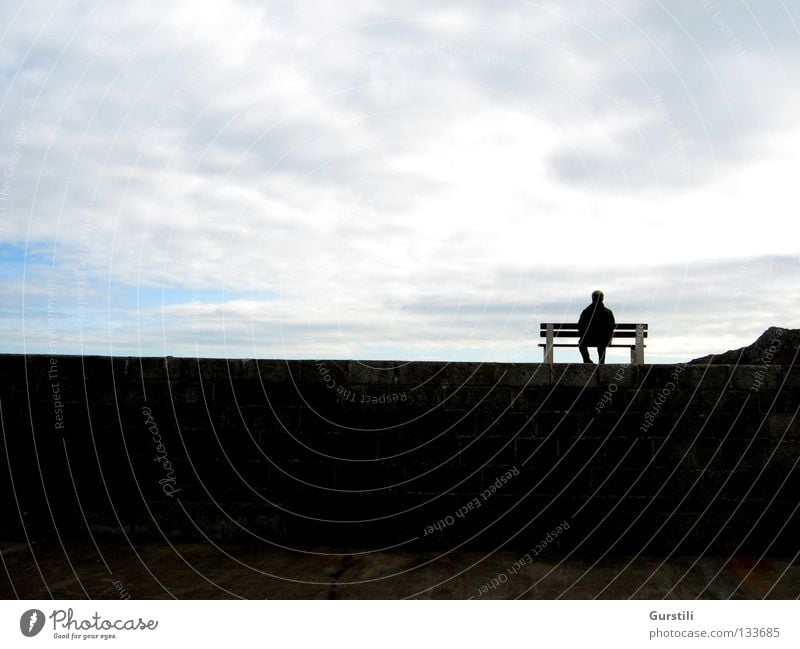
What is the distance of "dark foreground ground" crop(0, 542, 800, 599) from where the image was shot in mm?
4215

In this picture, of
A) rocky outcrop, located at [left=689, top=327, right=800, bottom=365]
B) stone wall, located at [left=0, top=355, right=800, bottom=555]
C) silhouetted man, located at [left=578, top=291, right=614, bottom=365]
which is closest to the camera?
stone wall, located at [left=0, top=355, right=800, bottom=555]

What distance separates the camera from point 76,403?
18.7 ft

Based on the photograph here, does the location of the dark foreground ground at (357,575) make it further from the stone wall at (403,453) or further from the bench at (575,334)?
the bench at (575,334)

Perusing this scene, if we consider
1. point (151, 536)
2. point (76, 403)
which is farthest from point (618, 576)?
point (76, 403)

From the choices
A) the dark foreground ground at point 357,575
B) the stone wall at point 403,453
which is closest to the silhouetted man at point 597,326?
the stone wall at point 403,453

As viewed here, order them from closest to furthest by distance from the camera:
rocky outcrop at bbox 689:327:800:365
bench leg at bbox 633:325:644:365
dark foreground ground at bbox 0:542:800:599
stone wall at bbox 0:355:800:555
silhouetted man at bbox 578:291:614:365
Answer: dark foreground ground at bbox 0:542:800:599
stone wall at bbox 0:355:800:555
silhouetted man at bbox 578:291:614:365
bench leg at bbox 633:325:644:365
rocky outcrop at bbox 689:327:800:365

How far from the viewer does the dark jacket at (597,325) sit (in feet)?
25.7

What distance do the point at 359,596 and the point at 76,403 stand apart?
3.44 metres

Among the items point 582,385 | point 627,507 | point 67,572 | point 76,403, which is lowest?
point 67,572

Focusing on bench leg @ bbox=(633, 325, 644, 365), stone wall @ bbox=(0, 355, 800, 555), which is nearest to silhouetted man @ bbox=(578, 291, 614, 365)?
bench leg @ bbox=(633, 325, 644, 365)

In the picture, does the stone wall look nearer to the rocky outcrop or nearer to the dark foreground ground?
the dark foreground ground

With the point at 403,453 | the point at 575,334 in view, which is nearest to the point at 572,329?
the point at 575,334

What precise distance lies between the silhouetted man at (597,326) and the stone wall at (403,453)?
2.54 meters

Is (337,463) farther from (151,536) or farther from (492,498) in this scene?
(151,536)
